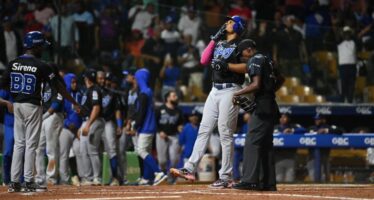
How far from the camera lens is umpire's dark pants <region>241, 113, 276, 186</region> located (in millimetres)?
11695

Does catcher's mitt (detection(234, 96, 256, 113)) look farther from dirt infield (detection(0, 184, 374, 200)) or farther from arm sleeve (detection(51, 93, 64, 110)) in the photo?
arm sleeve (detection(51, 93, 64, 110))

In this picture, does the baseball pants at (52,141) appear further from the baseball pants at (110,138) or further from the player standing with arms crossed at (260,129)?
the player standing with arms crossed at (260,129)

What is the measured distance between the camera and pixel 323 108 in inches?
813

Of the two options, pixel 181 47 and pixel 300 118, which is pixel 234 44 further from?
pixel 300 118

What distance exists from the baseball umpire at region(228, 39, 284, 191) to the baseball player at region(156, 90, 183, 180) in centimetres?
726

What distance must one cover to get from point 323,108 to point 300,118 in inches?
44.4

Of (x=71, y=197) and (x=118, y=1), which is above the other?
(x=118, y=1)

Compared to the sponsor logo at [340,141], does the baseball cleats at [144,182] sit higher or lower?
lower

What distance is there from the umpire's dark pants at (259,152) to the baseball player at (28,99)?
2.38m

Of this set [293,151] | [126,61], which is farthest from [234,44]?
[126,61]

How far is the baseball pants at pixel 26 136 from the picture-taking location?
11.9 metres

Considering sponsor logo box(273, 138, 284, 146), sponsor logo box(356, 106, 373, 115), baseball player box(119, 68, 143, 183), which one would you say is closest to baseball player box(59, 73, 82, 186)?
baseball player box(119, 68, 143, 183)

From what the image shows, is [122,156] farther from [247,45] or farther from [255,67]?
[255,67]

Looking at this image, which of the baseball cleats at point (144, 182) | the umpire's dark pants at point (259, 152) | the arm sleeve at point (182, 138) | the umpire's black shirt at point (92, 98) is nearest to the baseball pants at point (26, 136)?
the umpire's dark pants at point (259, 152)
